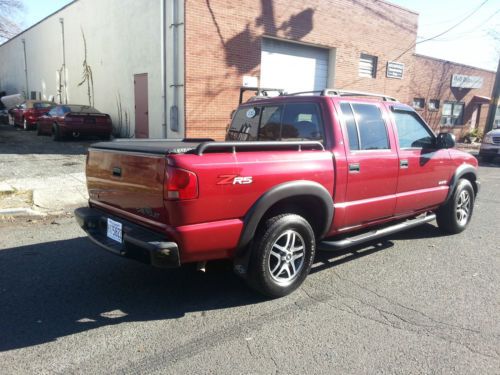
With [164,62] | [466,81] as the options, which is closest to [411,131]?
[164,62]

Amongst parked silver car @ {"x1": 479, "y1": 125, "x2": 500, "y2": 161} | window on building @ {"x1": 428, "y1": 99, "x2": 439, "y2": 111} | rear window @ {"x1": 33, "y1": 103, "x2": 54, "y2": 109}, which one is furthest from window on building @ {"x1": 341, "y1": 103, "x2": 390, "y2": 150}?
window on building @ {"x1": 428, "y1": 99, "x2": 439, "y2": 111}

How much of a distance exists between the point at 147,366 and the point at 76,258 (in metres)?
2.31

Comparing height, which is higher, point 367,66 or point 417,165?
point 367,66

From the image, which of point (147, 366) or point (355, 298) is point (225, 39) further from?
point (147, 366)

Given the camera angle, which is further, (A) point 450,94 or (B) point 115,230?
(A) point 450,94

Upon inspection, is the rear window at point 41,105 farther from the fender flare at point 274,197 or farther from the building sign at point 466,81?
the building sign at point 466,81

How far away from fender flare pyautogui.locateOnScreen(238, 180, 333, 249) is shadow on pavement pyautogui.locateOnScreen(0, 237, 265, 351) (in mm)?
741

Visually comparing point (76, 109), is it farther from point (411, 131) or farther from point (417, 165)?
point (417, 165)

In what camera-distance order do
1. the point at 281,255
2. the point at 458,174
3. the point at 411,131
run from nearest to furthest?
the point at 281,255 → the point at 411,131 → the point at 458,174

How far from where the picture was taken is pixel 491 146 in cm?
1494

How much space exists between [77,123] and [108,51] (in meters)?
3.90

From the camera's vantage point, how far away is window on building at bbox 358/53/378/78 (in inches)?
655

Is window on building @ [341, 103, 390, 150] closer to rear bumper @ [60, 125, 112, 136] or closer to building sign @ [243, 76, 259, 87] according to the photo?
building sign @ [243, 76, 259, 87]

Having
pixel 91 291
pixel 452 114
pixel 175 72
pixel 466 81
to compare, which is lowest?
pixel 91 291
